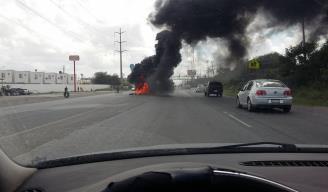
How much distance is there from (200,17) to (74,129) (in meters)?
37.5

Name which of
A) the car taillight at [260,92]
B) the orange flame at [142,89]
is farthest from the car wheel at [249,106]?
the orange flame at [142,89]

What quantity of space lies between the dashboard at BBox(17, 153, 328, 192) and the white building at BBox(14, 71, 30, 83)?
107668mm

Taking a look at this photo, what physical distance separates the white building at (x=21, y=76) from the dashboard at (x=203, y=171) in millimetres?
107668

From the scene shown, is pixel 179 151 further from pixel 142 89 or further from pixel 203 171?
pixel 142 89

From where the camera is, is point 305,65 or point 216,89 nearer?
point 305,65

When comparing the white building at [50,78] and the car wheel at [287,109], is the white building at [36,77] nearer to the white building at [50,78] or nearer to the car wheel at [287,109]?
the white building at [50,78]

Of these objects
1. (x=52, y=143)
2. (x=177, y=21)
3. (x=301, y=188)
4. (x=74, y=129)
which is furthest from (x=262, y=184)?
(x=177, y=21)

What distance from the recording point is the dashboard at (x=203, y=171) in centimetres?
277

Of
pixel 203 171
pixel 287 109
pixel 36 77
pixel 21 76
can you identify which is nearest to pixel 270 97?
pixel 287 109

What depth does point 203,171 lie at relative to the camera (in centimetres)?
269

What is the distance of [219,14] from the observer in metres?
50.2

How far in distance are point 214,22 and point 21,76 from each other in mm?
74370

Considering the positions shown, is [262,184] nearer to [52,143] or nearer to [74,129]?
[52,143]

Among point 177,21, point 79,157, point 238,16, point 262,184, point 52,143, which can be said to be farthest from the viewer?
point 177,21
